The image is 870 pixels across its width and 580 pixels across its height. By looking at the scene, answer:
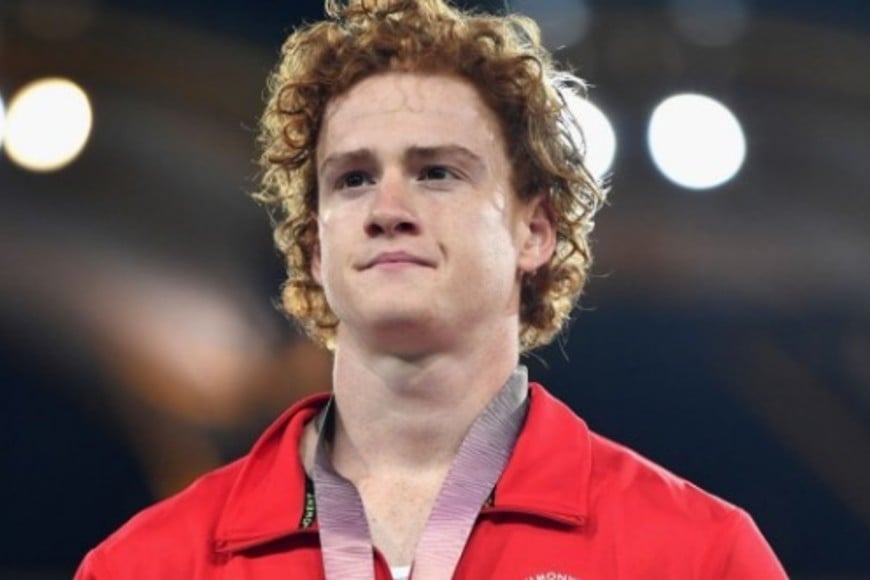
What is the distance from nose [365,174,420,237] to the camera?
2.41 m

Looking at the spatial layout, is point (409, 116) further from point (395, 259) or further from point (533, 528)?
point (533, 528)

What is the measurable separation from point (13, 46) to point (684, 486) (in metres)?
2.52

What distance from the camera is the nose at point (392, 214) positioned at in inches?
94.9

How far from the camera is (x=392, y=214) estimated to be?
2406 millimetres

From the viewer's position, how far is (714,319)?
4.36 m

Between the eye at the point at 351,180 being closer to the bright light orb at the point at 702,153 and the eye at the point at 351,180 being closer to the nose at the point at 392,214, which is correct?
the nose at the point at 392,214

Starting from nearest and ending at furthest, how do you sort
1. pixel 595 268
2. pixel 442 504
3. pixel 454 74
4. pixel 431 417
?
pixel 442 504 < pixel 431 417 < pixel 454 74 < pixel 595 268

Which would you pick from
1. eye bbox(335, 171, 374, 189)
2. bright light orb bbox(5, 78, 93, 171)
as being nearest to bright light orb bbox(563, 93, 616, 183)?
bright light orb bbox(5, 78, 93, 171)

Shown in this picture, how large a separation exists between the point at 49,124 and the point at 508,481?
7.62ft

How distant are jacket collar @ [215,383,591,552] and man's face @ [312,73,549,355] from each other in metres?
0.16

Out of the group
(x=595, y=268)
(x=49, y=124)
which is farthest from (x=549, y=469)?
(x=49, y=124)

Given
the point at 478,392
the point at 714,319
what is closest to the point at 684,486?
the point at 478,392

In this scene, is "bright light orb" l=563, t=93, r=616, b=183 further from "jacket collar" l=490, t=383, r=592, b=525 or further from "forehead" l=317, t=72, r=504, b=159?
"jacket collar" l=490, t=383, r=592, b=525

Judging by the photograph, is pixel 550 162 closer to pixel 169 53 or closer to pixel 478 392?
pixel 478 392
